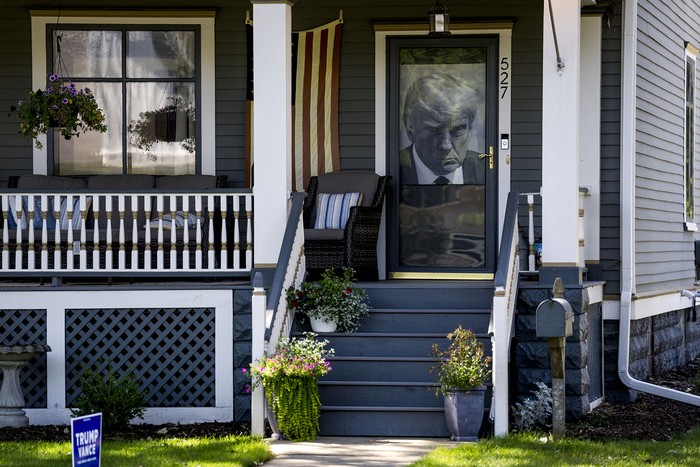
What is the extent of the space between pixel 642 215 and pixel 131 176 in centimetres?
461

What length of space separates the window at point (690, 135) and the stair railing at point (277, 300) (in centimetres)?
569

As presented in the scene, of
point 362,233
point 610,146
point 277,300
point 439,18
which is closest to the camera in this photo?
point 277,300

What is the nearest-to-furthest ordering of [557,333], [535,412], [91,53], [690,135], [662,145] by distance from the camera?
[557,333] → [535,412] → [91,53] → [662,145] → [690,135]

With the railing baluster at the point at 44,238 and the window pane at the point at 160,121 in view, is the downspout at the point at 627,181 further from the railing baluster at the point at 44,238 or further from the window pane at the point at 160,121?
the railing baluster at the point at 44,238

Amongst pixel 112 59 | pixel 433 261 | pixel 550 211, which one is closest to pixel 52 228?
pixel 112 59

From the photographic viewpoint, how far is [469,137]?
1085 centimetres

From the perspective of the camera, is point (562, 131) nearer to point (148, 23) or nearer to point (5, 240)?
point (148, 23)

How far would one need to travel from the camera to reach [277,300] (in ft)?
27.9

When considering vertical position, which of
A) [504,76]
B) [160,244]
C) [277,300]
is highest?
[504,76]

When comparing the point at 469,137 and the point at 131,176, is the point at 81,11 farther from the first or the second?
the point at 469,137

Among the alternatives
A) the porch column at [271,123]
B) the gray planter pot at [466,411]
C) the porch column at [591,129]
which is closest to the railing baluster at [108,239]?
the porch column at [271,123]

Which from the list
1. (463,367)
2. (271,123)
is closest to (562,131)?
(463,367)

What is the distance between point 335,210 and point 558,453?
370 centimetres

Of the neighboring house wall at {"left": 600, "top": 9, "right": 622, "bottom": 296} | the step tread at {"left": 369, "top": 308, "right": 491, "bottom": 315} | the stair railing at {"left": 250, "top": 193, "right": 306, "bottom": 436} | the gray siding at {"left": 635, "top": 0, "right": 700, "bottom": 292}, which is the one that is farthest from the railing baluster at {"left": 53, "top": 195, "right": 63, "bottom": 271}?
the gray siding at {"left": 635, "top": 0, "right": 700, "bottom": 292}
